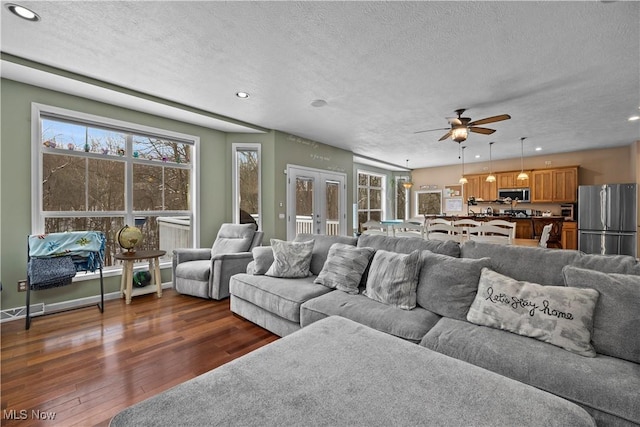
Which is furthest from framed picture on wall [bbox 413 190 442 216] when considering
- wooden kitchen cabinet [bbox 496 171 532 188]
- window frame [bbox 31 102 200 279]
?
window frame [bbox 31 102 200 279]

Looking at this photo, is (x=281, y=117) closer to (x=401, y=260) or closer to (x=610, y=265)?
(x=401, y=260)

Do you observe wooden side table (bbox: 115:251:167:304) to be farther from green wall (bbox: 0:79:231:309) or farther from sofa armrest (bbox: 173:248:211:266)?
green wall (bbox: 0:79:231:309)

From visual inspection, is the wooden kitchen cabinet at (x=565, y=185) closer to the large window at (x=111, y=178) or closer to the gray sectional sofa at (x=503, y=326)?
the gray sectional sofa at (x=503, y=326)

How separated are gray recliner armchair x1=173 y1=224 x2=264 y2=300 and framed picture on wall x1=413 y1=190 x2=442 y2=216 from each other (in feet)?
23.7

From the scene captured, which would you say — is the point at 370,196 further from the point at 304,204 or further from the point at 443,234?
the point at 443,234

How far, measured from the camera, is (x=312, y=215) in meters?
5.99

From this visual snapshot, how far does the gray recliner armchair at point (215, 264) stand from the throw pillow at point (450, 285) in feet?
8.10

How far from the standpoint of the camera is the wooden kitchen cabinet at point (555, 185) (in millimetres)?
6738

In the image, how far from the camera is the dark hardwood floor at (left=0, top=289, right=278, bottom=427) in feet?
5.66

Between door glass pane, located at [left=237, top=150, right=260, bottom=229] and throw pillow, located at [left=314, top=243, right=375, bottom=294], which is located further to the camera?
door glass pane, located at [left=237, top=150, right=260, bottom=229]

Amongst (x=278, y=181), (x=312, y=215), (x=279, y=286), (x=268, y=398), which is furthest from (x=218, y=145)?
(x=268, y=398)

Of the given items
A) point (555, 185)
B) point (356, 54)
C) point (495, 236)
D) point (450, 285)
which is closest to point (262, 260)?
point (450, 285)

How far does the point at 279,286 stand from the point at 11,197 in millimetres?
3140

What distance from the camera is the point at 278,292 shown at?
2.54 meters
